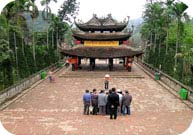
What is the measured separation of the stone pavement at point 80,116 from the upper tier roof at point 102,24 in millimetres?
15994

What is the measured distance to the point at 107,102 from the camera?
42.9 ft

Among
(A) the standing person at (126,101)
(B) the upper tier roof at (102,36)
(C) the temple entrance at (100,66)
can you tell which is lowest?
(C) the temple entrance at (100,66)

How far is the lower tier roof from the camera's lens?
105ft

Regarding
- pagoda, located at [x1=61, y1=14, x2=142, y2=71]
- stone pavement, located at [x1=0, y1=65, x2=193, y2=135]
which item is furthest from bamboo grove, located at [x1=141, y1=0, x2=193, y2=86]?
stone pavement, located at [x1=0, y1=65, x2=193, y2=135]

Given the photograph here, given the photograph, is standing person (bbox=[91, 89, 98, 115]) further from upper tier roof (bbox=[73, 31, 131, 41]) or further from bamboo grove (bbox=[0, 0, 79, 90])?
upper tier roof (bbox=[73, 31, 131, 41])

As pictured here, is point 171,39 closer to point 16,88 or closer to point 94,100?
point 16,88

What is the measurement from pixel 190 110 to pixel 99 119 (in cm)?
481

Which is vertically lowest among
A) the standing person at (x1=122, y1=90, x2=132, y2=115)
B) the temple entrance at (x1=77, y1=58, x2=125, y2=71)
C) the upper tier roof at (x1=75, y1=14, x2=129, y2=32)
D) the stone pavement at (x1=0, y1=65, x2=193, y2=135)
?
the temple entrance at (x1=77, y1=58, x2=125, y2=71)

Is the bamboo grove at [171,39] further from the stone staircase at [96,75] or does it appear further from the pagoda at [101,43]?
the pagoda at [101,43]

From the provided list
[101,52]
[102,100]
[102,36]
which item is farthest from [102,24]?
[102,100]

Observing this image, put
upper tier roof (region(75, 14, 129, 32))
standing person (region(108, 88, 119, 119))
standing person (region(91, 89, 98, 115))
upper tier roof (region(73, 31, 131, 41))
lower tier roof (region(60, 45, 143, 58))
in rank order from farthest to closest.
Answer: upper tier roof (region(75, 14, 129, 32)) < upper tier roof (region(73, 31, 131, 41)) < lower tier roof (region(60, 45, 143, 58)) < standing person (region(91, 89, 98, 115)) < standing person (region(108, 88, 119, 119))

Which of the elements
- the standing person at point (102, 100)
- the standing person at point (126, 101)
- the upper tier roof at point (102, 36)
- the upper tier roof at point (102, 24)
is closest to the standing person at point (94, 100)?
the standing person at point (102, 100)

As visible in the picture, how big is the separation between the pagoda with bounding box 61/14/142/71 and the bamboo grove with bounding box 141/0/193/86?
3.81m

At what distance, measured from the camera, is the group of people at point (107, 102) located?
12.7m
